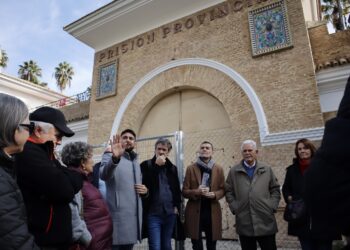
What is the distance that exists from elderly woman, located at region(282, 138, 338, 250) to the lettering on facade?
227 inches

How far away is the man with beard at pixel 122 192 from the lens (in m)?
3.31

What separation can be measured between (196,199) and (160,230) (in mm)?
653

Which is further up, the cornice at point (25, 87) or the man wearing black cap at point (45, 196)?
the cornice at point (25, 87)

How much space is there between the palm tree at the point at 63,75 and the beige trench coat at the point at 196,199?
32.1 m

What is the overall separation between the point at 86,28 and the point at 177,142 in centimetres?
822

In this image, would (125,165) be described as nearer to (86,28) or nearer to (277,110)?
(277,110)

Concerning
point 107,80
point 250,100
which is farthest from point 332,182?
point 107,80

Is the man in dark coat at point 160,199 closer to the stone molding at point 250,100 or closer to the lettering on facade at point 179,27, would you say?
the stone molding at point 250,100

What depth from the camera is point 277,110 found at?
7.23m

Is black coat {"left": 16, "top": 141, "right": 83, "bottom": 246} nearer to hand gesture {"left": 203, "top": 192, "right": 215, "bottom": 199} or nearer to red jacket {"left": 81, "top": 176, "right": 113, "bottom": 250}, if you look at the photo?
red jacket {"left": 81, "top": 176, "right": 113, "bottom": 250}

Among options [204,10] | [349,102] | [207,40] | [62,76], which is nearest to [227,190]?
[349,102]

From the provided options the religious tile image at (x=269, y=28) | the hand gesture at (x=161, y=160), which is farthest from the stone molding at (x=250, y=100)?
the hand gesture at (x=161, y=160)

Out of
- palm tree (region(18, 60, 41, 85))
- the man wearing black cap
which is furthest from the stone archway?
palm tree (region(18, 60, 41, 85))

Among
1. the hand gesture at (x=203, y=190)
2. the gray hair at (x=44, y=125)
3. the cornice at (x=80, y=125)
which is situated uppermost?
the cornice at (x=80, y=125)
